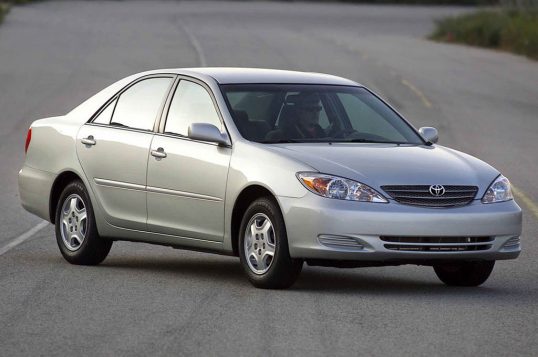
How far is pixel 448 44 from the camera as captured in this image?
5366 centimetres

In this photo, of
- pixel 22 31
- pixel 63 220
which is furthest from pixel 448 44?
pixel 63 220

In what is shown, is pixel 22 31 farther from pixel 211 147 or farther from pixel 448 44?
pixel 211 147

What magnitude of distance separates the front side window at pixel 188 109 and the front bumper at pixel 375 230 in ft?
4.32

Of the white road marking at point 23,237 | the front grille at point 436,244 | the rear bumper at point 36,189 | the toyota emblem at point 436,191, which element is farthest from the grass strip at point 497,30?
the toyota emblem at point 436,191

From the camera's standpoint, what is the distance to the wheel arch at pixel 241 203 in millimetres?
10312

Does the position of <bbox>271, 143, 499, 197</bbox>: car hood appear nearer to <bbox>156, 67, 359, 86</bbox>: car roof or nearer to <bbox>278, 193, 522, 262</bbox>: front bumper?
<bbox>278, 193, 522, 262</bbox>: front bumper

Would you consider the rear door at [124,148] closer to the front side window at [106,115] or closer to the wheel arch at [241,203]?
the front side window at [106,115]

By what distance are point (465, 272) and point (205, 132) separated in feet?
6.54

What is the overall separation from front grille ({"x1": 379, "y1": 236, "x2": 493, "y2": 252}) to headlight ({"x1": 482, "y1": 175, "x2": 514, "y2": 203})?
267 millimetres

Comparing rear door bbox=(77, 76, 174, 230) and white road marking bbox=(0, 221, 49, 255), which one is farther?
white road marking bbox=(0, 221, 49, 255)

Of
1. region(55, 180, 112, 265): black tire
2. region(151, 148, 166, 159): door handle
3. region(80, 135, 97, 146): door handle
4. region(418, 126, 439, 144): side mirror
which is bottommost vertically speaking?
region(55, 180, 112, 265): black tire

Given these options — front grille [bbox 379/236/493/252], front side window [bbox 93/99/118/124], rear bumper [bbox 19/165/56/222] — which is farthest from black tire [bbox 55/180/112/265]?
front grille [bbox 379/236/493/252]

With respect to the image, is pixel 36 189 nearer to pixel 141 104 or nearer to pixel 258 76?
pixel 141 104

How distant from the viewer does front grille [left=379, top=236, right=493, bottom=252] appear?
9.81 meters
